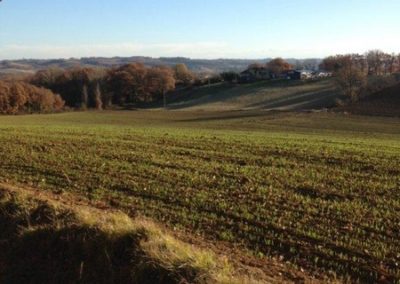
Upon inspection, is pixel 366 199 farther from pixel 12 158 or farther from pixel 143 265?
pixel 12 158

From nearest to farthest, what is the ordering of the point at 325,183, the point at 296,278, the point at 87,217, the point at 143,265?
1. the point at 143,265
2. the point at 296,278
3. the point at 87,217
4. the point at 325,183

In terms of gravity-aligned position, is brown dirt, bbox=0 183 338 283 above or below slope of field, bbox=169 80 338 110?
above

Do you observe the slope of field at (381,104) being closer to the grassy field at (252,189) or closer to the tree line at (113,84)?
the grassy field at (252,189)

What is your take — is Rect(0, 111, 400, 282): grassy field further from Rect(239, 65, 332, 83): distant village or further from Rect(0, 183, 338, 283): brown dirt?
Rect(239, 65, 332, 83): distant village

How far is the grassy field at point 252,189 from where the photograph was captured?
914cm

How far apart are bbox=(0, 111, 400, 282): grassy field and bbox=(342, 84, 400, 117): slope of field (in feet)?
184

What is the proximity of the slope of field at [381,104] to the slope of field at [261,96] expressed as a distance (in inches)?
350

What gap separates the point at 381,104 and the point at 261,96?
43.7 meters

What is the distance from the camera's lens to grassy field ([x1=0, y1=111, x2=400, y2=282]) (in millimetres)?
9141

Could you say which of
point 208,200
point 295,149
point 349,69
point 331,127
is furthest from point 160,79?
point 208,200

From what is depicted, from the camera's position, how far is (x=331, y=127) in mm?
58500

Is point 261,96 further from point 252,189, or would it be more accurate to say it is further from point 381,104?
point 252,189

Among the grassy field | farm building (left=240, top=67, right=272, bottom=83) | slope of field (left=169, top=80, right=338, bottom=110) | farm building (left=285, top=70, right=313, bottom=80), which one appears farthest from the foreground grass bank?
farm building (left=240, top=67, right=272, bottom=83)

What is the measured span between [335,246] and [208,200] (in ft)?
12.7
